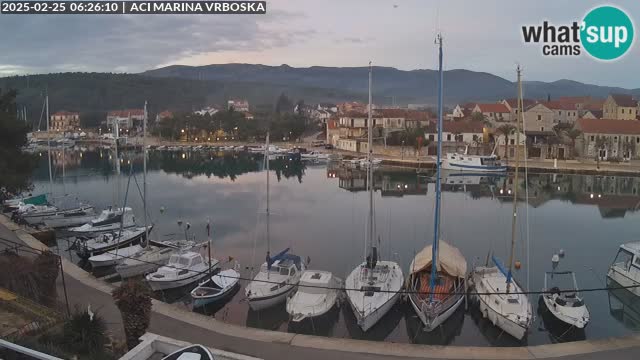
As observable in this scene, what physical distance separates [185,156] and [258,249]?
5327 cm

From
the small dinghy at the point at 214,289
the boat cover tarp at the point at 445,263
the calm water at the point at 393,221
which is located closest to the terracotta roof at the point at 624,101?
the calm water at the point at 393,221

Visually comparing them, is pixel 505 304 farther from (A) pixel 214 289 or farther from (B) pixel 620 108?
(B) pixel 620 108

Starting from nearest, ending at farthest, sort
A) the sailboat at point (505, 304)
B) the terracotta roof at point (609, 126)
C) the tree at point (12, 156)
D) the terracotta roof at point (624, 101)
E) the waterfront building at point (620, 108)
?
the sailboat at point (505, 304)
the tree at point (12, 156)
the terracotta roof at point (609, 126)
the waterfront building at point (620, 108)
the terracotta roof at point (624, 101)

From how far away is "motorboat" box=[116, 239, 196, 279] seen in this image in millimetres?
19188

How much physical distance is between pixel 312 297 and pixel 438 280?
155 inches

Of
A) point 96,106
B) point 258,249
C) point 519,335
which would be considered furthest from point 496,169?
point 96,106

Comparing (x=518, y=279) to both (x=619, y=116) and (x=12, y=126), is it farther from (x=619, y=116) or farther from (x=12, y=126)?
(x=619, y=116)

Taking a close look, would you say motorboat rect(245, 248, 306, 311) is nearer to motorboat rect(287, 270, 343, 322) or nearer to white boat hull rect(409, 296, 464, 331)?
motorboat rect(287, 270, 343, 322)

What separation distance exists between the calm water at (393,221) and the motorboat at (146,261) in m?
2.28

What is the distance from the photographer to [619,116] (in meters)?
70.5

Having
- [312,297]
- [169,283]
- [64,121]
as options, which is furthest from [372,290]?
[64,121]

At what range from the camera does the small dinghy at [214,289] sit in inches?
642

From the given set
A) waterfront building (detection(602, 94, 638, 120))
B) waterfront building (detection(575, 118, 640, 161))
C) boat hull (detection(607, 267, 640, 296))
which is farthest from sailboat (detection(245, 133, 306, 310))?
waterfront building (detection(602, 94, 638, 120))

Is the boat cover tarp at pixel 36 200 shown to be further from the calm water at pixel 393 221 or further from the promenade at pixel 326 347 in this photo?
the promenade at pixel 326 347
